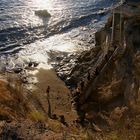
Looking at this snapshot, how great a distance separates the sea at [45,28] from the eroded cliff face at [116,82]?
844 cm

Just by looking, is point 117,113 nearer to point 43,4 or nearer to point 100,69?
point 100,69

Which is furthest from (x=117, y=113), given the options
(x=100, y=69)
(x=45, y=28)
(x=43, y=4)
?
(x=43, y=4)

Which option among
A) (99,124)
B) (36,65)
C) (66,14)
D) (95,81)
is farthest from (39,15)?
(99,124)

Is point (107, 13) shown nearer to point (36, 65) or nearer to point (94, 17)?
point (94, 17)

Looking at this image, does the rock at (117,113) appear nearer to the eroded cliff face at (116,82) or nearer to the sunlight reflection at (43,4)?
the eroded cliff face at (116,82)

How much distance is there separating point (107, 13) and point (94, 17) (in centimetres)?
176

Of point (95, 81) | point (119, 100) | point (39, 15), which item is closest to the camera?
point (119, 100)

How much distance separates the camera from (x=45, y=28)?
36.3 meters

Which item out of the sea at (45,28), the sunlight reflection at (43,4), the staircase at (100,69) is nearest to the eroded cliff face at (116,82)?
the staircase at (100,69)

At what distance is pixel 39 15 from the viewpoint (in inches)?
1551

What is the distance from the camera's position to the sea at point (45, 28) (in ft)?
101

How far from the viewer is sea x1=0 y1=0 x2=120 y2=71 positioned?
30.9 meters

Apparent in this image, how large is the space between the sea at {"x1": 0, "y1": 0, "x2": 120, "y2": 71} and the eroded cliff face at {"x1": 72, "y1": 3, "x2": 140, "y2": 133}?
8.44m

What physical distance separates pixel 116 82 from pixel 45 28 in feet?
60.8
